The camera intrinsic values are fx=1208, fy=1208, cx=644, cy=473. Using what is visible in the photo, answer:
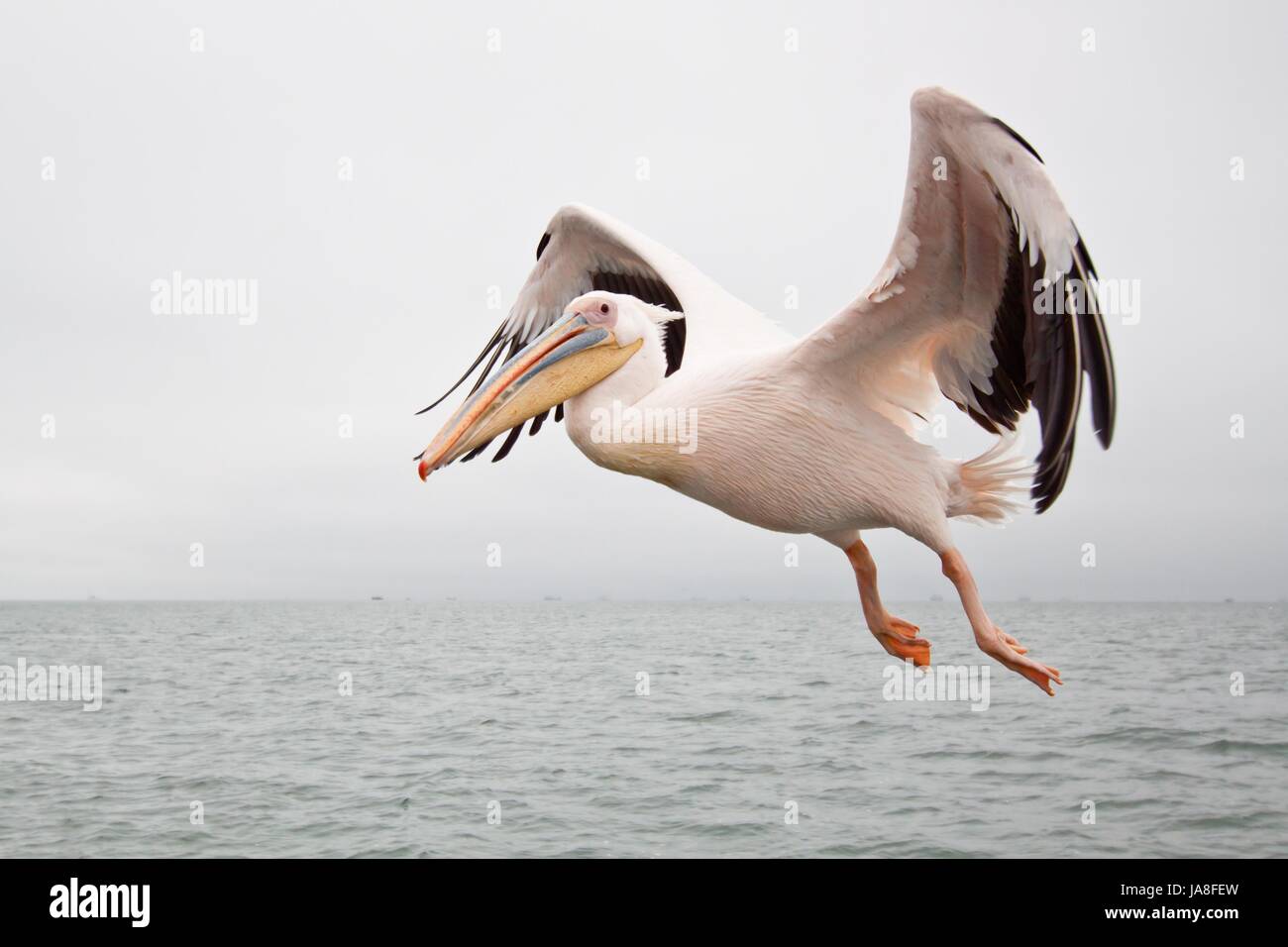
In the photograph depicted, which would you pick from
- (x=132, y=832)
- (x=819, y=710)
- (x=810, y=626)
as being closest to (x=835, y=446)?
(x=132, y=832)

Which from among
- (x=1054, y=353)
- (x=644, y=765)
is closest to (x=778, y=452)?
(x=1054, y=353)

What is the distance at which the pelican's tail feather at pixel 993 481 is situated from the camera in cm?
624

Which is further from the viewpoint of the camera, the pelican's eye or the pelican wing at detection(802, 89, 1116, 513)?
the pelican's eye

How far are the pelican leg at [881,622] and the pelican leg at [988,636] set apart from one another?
478mm

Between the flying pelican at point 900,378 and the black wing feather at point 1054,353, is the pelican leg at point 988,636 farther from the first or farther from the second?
the black wing feather at point 1054,353

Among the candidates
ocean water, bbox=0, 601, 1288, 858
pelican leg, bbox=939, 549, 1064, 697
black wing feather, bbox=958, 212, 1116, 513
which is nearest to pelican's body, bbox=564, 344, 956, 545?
pelican leg, bbox=939, 549, 1064, 697

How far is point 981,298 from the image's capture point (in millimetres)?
5578

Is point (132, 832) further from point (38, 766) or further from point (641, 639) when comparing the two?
point (641, 639)

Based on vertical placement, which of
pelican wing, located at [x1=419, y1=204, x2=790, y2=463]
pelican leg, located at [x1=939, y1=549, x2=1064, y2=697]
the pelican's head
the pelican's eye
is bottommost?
pelican leg, located at [x1=939, y1=549, x2=1064, y2=697]

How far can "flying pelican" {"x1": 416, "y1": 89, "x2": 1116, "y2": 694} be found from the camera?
5125mm

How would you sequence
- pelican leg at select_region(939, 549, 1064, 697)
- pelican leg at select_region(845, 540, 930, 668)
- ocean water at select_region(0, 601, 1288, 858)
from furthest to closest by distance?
ocean water at select_region(0, 601, 1288, 858)
pelican leg at select_region(845, 540, 930, 668)
pelican leg at select_region(939, 549, 1064, 697)

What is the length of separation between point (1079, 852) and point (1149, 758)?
274 inches

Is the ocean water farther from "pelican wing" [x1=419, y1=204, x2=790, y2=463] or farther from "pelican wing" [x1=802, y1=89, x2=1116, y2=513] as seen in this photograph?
"pelican wing" [x1=802, y1=89, x2=1116, y2=513]

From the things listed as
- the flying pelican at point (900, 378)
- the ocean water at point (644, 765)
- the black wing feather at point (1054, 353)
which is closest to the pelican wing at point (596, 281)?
the flying pelican at point (900, 378)
